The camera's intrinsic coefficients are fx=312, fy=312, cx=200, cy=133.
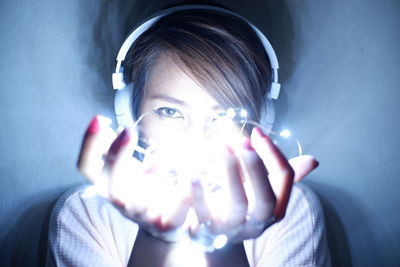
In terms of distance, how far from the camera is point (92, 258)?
668 mm

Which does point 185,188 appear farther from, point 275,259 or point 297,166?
point 275,259

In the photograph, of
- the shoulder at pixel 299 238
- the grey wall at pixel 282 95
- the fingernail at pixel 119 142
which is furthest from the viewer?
the shoulder at pixel 299 238

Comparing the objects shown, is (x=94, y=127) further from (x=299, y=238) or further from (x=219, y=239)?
(x=299, y=238)

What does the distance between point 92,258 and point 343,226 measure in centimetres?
59

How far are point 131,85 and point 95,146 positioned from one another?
0.30 meters

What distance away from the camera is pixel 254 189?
457 millimetres

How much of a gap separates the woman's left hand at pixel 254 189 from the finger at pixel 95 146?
14cm

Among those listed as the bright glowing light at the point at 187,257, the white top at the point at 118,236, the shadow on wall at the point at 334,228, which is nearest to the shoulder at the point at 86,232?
the white top at the point at 118,236

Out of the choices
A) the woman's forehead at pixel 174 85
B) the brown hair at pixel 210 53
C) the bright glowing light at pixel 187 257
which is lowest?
the bright glowing light at pixel 187 257

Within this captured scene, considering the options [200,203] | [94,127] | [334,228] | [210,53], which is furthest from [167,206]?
[334,228]

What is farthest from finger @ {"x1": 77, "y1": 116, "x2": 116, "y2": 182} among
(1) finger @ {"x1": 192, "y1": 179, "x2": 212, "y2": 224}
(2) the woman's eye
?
(2) the woman's eye

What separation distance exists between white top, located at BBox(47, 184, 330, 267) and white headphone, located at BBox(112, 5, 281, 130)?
255mm

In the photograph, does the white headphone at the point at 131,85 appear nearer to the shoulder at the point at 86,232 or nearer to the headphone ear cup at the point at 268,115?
the headphone ear cup at the point at 268,115

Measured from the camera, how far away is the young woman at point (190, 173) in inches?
17.6
